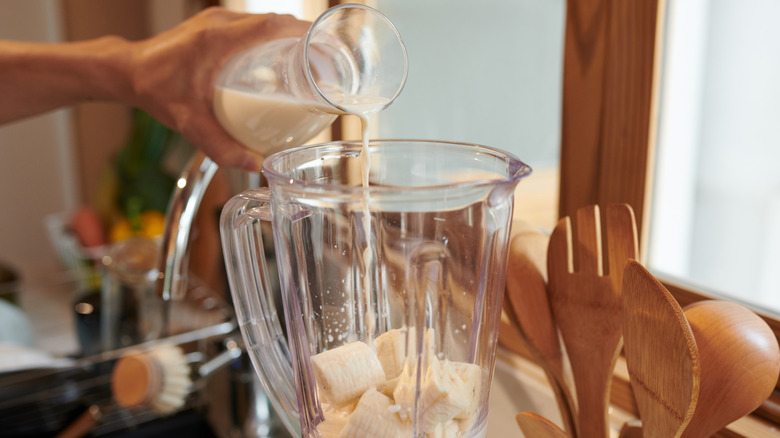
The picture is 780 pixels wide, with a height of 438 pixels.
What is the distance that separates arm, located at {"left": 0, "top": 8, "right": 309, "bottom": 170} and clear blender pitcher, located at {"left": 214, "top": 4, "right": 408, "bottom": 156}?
→ 0.03 ft

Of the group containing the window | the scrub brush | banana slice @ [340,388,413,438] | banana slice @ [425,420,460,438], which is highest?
the window

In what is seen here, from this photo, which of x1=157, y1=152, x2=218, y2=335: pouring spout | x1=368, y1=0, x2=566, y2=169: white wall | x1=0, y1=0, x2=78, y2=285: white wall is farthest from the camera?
x1=0, y1=0, x2=78, y2=285: white wall

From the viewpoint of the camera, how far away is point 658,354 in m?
0.31

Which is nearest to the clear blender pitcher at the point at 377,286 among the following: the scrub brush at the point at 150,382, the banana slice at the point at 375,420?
the banana slice at the point at 375,420

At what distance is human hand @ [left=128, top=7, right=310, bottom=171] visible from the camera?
476mm

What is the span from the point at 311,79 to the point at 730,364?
27 centimetres

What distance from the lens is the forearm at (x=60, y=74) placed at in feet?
1.79

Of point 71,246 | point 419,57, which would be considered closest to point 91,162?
point 71,246

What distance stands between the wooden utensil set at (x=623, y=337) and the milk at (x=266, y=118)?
0.54 ft

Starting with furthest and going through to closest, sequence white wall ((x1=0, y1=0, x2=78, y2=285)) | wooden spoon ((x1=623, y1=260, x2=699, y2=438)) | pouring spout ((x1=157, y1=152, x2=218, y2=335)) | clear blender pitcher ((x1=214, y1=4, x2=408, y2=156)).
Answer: white wall ((x1=0, y1=0, x2=78, y2=285)) → pouring spout ((x1=157, y1=152, x2=218, y2=335)) → clear blender pitcher ((x1=214, y1=4, x2=408, y2=156)) → wooden spoon ((x1=623, y1=260, x2=699, y2=438))

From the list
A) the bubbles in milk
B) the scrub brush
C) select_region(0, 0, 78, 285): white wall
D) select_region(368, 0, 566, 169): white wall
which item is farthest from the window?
select_region(0, 0, 78, 285): white wall

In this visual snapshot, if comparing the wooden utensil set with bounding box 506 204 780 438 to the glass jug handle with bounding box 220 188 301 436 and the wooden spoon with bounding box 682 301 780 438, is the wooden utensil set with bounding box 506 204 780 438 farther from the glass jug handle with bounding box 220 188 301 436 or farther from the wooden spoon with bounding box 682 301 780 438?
the glass jug handle with bounding box 220 188 301 436

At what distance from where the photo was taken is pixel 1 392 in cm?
76

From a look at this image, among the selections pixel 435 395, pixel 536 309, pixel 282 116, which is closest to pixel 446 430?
pixel 435 395
